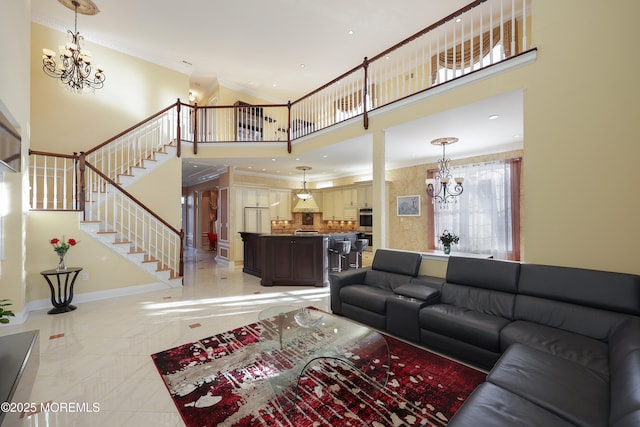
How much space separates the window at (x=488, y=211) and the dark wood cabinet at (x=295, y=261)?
3311mm

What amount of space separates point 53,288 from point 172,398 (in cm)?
342

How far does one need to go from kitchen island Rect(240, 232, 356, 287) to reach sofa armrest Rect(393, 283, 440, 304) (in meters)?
2.45

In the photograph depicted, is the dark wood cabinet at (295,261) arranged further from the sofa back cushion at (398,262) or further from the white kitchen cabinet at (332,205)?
the white kitchen cabinet at (332,205)

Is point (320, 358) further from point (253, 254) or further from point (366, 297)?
point (253, 254)

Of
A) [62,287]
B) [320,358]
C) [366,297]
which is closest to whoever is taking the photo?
[320,358]

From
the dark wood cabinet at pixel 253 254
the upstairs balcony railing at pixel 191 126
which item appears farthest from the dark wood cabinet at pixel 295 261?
the upstairs balcony railing at pixel 191 126

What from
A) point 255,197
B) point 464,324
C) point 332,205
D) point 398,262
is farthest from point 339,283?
point 332,205

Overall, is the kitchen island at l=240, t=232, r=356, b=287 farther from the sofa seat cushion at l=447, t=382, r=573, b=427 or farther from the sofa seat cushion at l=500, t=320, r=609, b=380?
the sofa seat cushion at l=447, t=382, r=573, b=427

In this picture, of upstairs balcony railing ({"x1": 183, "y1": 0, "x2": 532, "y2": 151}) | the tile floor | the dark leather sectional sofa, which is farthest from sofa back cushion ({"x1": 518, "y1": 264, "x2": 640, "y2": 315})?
upstairs balcony railing ({"x1": 183, "y1": 0, "x2": 532, "y2": 151})

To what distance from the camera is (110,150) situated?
5.86 meters

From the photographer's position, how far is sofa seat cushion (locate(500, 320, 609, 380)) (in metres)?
1.87

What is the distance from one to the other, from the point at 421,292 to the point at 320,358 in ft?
5.23

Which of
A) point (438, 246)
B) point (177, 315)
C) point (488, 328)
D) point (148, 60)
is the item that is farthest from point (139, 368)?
point (148, 60)

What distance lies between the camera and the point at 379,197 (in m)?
4.46
